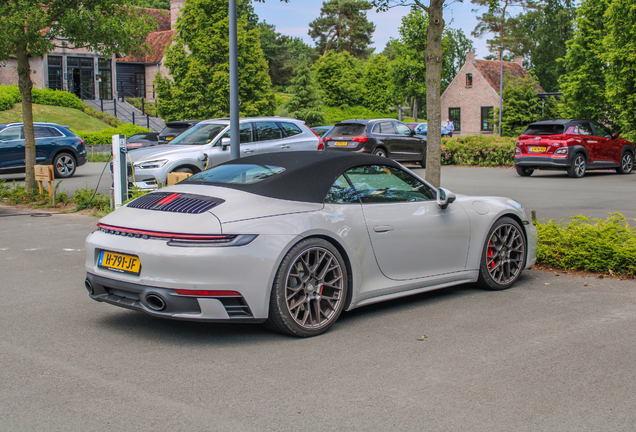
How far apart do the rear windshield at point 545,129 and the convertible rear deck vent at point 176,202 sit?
16.8 metres

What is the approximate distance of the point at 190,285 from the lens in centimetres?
436

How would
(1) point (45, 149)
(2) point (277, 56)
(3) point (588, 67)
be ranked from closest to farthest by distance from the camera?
(1) point (45, 149) → (3) point (588, 67) → (2) point (277, 56)

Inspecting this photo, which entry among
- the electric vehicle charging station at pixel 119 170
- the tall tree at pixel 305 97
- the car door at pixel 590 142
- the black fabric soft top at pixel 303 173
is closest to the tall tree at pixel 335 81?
the tall tree at pixel 305 97

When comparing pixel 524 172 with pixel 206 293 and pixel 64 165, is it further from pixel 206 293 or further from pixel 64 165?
pixel 206 293

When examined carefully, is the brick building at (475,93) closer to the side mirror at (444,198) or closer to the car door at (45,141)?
the car door at (45,141)

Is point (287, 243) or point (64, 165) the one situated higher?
point (64, 165)

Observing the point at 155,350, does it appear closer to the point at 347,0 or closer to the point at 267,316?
the point at 267,316

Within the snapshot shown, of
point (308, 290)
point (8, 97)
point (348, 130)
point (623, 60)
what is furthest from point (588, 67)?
point (8, 97)

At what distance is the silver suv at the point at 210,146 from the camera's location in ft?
41.2

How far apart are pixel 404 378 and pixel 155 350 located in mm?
1760

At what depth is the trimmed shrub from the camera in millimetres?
35947

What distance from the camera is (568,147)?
19250 mm

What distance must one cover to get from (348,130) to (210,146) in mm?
10267

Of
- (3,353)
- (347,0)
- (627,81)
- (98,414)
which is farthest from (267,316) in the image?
(347,0)
